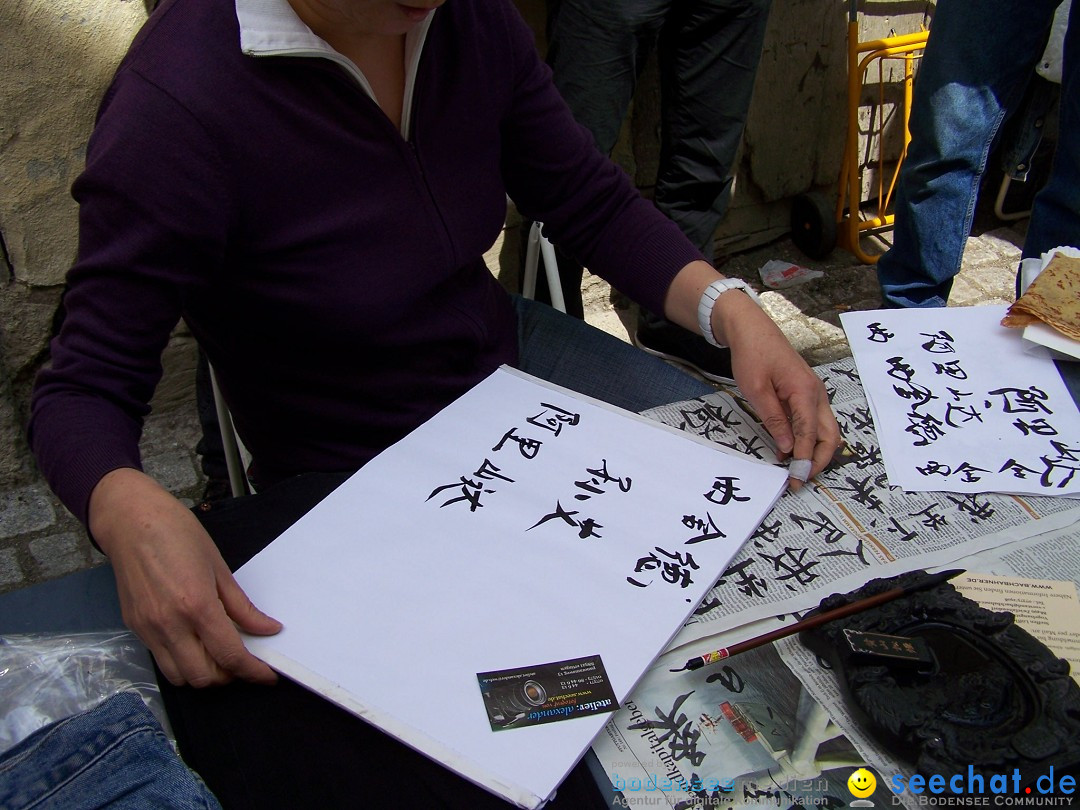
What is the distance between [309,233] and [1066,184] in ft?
5.10

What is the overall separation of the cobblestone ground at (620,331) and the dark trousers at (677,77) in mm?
471

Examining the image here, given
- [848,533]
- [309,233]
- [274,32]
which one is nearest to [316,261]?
[309,233]

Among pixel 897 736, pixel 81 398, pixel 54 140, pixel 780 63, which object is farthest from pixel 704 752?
pixel 780 63

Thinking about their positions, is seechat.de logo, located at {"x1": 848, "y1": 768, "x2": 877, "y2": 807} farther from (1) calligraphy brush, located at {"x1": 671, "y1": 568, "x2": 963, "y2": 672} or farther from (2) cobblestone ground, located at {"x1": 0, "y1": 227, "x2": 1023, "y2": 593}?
(2) cobblestone ground, located at {"x1": 0, "y1": 227, "x2": 1023, "y2": 593}

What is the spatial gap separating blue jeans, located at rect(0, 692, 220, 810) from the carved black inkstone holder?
483 millimetres

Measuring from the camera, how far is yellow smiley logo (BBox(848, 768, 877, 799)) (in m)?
0.62

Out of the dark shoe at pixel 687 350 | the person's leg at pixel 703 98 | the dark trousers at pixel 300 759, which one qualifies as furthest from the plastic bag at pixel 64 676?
the person's leg at pixel 703 98

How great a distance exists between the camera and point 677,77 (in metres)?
2.30

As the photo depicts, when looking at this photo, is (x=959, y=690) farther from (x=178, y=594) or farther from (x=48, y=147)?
(x=48, y=147)

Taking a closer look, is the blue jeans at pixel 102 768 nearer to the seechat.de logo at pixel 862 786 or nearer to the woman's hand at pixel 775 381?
the seechat.de logo at pixel 862 786

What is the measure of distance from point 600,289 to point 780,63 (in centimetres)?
95

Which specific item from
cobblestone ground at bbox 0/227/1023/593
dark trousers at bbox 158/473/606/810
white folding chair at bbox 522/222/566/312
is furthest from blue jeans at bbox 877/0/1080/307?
dark trousers at bbox 158/473/606/810

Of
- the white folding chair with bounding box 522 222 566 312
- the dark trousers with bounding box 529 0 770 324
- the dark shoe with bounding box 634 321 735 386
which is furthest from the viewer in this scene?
the dark shoe with bounding box 634 321 735 386

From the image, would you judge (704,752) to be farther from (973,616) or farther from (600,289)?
(600,289)
